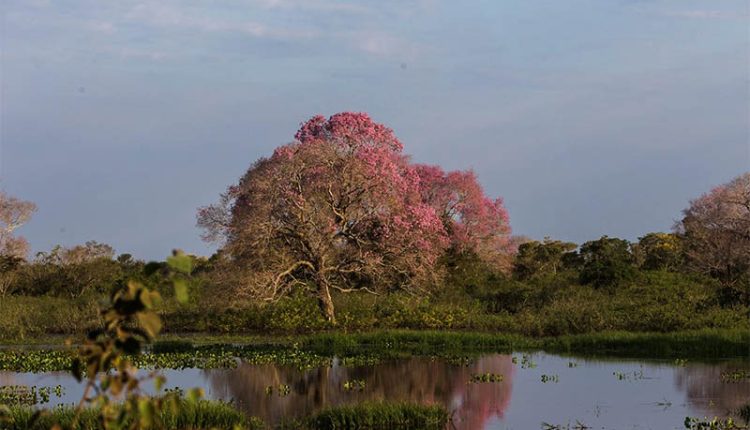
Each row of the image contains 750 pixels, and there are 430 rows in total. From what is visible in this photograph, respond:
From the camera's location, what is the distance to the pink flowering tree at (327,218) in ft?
118

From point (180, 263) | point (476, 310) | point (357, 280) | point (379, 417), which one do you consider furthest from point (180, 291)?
point (357, 280)

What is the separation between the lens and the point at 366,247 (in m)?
37.8

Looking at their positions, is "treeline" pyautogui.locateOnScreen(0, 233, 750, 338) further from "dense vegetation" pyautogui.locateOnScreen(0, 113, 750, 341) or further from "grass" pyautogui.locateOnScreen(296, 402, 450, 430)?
"grass" pyautogui.locateOnScreen(296, 402, 450, 430)

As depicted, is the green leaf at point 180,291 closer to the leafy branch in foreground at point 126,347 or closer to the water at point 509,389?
the leafy branch in foreground at point 126,347

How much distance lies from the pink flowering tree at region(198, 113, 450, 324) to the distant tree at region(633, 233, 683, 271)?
15.1 metres

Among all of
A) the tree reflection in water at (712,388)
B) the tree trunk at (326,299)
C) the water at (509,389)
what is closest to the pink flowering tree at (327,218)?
the tree trunk at (326,299)

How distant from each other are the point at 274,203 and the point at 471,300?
9553 millimetres

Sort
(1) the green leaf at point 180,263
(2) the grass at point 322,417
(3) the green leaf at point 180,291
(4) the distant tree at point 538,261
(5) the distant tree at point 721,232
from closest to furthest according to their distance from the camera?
(1) the green leaf at point 180,263 → (3) the green leaf at point 180,291 → (2) the grass at point 322,417 → (5) the distant tree at point 721,232 → (4) the distant tree at point 538,261

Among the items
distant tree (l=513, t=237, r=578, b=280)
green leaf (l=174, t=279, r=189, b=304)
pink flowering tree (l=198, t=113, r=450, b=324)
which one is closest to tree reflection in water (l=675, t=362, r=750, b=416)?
pink flowering tree (l=198, t=113, r=450, b=324)

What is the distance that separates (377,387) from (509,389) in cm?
325

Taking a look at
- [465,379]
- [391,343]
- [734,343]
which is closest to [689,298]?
[734,343]

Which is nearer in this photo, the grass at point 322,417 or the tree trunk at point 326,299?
the grass at point 322,417

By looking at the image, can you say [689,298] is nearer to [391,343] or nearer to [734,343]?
[734,343]

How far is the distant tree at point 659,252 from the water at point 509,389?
20376 mm
